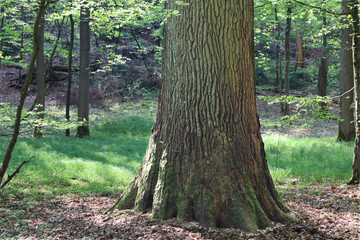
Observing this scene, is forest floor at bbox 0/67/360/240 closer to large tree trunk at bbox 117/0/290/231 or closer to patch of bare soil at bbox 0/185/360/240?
patch of bare soil at bbox 0/185/360/240

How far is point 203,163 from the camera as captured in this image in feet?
14.7

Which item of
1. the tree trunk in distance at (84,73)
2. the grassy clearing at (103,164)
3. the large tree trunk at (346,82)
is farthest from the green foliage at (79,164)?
the large tree trunk at (346,82)

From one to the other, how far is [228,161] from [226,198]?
484 mm

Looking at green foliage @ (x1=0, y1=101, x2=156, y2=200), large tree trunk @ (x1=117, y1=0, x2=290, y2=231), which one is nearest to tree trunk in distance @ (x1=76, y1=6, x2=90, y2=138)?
green foliage @ (x1=0, y1=101, x2=156, y2=200)

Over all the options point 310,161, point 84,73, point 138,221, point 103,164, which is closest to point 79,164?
point 103,164

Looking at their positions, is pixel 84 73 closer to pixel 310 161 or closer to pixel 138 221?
pixel 310 161

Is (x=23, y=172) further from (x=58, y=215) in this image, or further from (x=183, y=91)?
(x=183, y=91)

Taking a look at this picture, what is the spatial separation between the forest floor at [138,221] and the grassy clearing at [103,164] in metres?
0.91

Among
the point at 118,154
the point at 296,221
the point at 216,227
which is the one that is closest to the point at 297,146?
the point at 118,154

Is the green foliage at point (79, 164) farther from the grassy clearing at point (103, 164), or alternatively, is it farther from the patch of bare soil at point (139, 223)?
the patch of bare soil at point (139, 223)

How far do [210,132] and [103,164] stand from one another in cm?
628

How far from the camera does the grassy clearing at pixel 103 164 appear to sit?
7738 mm

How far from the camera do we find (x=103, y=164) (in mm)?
10070

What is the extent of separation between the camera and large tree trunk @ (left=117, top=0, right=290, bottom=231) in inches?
175
